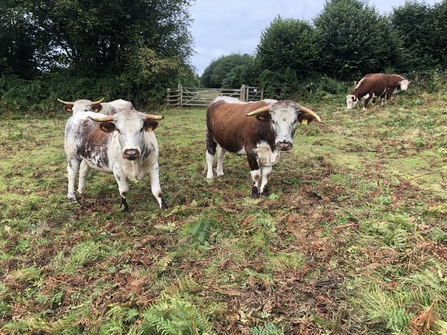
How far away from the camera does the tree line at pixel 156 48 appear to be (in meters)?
18.6

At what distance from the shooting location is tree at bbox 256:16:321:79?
22.9 meters

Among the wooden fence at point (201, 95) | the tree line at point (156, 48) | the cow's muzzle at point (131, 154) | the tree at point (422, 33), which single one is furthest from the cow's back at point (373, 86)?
the cow's muzzle at point (131, 154)

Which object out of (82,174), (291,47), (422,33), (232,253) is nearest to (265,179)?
(232,253)

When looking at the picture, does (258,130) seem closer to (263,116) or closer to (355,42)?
(263,116)

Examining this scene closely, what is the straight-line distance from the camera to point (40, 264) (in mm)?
3877

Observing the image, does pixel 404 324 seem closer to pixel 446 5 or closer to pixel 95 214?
pixel 95 214

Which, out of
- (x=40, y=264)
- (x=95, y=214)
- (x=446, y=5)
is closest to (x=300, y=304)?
(x=40, y=264)

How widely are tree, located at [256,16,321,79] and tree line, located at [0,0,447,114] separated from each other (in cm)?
8

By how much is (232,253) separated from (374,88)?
1573cm

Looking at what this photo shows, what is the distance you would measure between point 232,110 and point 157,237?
347 centimetres

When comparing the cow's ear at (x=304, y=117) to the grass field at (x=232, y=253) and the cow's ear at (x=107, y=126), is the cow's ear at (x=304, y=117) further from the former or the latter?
the cow's ear at (x=107, y=126)

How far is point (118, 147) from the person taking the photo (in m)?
5.13

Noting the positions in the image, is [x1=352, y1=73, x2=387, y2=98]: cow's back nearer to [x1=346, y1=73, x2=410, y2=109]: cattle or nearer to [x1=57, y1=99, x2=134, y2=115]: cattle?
[x1=346, y1=73, x2=410, y2=109]: cattle

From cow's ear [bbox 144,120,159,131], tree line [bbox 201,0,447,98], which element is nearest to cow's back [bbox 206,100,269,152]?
cow's ear [bbox 144,120,159,131]
